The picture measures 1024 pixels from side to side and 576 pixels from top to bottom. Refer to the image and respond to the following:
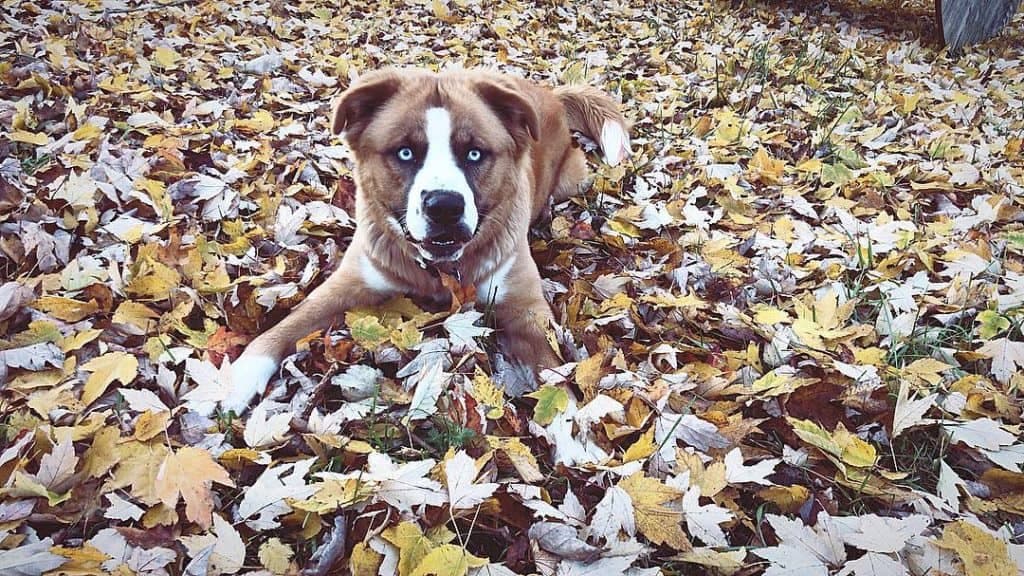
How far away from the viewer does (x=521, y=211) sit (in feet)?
9.17

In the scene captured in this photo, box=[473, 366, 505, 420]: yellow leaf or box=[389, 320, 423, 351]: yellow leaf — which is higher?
box=[389, 320, 423, 351]: yellow leaf

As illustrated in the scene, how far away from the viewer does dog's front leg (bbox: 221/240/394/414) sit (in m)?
2.12

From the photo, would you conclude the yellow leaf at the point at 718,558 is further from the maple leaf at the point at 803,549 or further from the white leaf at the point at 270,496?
the white leaf at the point at 270,496

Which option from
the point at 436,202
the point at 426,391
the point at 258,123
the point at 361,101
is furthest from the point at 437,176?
the point at 258,123

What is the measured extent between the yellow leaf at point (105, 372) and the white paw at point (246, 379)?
0.28 meters

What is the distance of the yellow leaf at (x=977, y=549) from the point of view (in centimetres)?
141

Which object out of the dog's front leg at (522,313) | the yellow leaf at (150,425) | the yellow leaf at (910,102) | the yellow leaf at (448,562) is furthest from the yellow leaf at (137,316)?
the yellow leaf at (910,102)

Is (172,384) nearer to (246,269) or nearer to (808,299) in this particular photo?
(246,269)

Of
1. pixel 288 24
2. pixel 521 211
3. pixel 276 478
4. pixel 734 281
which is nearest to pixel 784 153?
pixel 734 281

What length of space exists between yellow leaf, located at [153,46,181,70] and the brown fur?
2666 millimetres

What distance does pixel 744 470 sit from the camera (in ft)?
5.63

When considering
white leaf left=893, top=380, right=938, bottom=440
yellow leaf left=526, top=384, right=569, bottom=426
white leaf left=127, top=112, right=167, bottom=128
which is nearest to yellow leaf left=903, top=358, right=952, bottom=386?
white leaf left=893, top=380, right=938, bottom=440

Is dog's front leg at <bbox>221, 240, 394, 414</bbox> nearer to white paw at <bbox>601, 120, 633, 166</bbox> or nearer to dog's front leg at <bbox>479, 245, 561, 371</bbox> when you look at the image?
dog's front leg at <bbox>479, 245, 561, 371</bbox>

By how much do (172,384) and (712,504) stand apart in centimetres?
158
